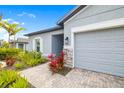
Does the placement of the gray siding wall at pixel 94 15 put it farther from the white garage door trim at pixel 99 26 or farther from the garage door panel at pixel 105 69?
the garage door panel at pixel 105 69

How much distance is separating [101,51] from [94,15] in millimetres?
2151

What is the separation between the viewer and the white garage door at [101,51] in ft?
17.6

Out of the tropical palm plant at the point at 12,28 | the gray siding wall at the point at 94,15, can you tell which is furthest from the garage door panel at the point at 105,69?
the tropical palm plant at the point at 12,28

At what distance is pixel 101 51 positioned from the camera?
600 cm

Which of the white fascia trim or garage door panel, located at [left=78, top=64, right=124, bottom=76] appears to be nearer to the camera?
the white fascia trim

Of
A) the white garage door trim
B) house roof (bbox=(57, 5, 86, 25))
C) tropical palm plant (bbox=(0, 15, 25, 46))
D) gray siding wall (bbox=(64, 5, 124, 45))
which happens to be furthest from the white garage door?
tropical palm plant (bbox=(0, 15, 25, 46))

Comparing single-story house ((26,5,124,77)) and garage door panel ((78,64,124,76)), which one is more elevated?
single-story house ((26,5,124,77))

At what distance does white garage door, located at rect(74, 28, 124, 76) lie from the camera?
5.38m

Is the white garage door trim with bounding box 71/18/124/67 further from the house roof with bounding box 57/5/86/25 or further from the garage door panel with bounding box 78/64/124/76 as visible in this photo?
the garage door panel with bounding box 78/64/124/76

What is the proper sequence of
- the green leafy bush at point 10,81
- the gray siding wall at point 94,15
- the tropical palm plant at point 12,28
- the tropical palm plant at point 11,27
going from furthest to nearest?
the tropical palm plant at point 12,28 → the tropical palm plant at point 11,27 → the gray siding wall at point 94,15 → the green leafy bush at point 10,81

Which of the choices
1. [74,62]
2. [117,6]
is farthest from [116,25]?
[74,62]

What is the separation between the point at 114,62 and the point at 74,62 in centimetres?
260
